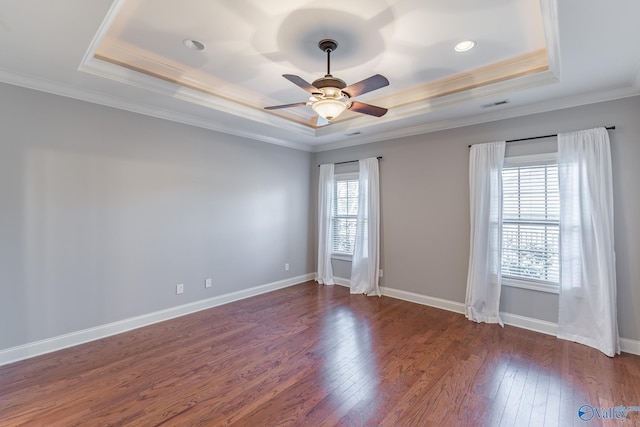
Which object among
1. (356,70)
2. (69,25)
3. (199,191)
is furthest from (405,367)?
(69,25)

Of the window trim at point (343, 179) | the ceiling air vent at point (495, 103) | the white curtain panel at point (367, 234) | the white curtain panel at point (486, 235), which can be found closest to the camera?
the ceiling air vent at point (495, 103)

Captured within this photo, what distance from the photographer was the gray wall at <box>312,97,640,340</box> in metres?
2.99

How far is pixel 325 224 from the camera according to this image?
18.5 ft

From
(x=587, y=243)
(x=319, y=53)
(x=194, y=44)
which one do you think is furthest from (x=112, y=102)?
(x=587, y=243)

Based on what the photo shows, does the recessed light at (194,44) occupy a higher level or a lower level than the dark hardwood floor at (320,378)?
higher

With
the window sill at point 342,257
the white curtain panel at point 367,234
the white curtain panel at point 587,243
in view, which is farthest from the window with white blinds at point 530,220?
the window sill at point 342,257

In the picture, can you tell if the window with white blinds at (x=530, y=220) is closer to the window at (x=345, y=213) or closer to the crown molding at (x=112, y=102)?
the window at (x=345, y=213)

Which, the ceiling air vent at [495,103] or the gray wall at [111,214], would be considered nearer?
the gray wall at [111,214]

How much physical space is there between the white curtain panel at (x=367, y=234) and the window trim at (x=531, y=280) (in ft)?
6.13

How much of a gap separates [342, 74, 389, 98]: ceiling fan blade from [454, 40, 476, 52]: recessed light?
1012mm

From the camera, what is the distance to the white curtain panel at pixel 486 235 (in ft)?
12.1

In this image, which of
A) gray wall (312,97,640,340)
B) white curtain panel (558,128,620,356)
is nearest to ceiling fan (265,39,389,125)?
gray wall (312,97,640,340)

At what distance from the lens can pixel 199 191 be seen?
13.6 ft

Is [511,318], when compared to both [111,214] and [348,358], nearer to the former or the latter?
[348,358]
